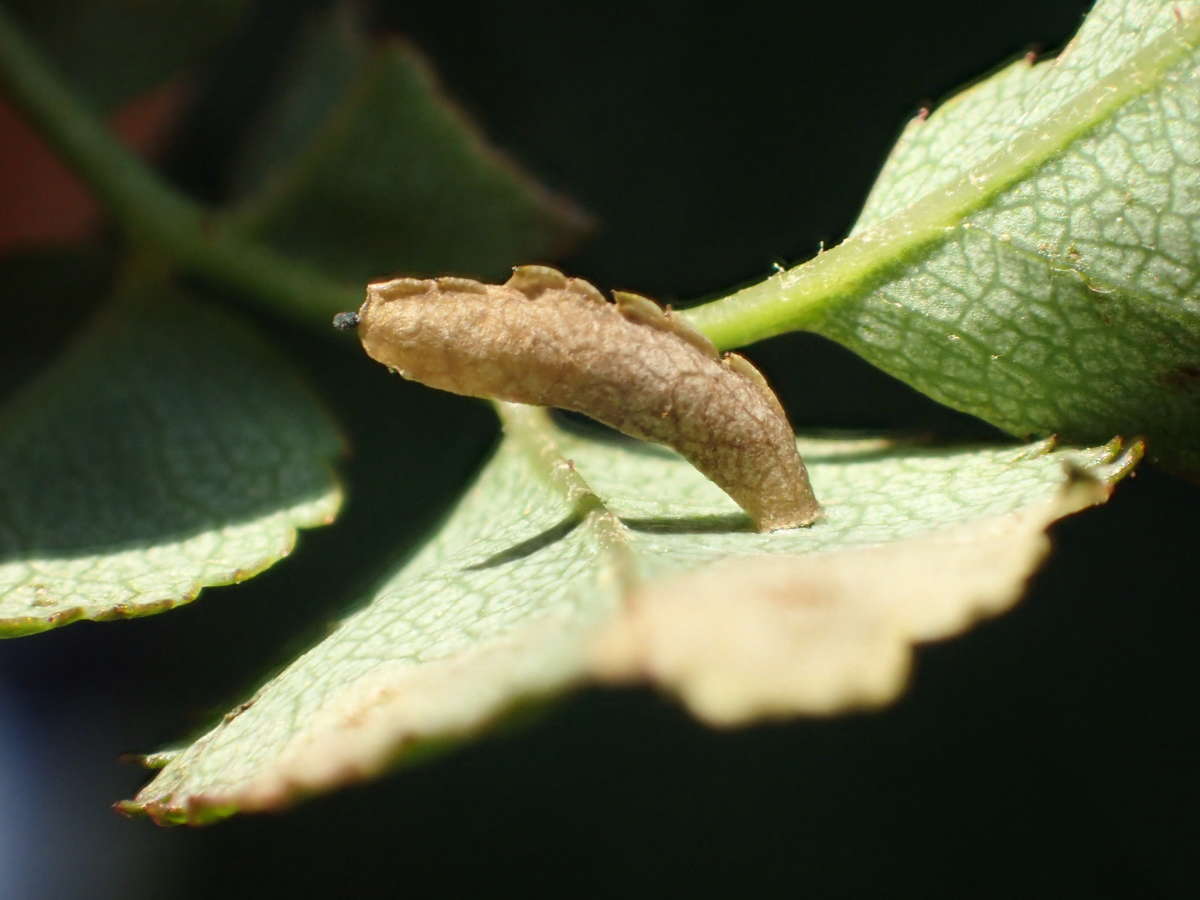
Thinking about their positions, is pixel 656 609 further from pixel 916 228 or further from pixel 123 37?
pixel 123 37

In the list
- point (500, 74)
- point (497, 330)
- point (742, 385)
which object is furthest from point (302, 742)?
→ point (500, 74)

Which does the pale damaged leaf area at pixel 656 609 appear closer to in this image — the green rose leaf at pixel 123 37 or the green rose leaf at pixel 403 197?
the green rose leaf at pixel 403 197

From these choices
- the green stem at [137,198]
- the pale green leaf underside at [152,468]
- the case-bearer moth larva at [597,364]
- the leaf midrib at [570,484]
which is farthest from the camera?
the green stem at [137,198]

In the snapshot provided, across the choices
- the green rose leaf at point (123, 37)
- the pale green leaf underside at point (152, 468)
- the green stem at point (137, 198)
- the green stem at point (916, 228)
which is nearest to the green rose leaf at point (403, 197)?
the green stem at point (137, 198)

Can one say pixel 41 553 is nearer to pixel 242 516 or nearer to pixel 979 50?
pixel 242 516

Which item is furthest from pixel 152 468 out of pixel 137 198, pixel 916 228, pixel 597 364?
pixel 916 228

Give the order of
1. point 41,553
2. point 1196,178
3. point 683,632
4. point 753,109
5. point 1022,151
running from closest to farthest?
point 683,632
point 1196,178
point 1022,151
point 41,553
point 753,109
